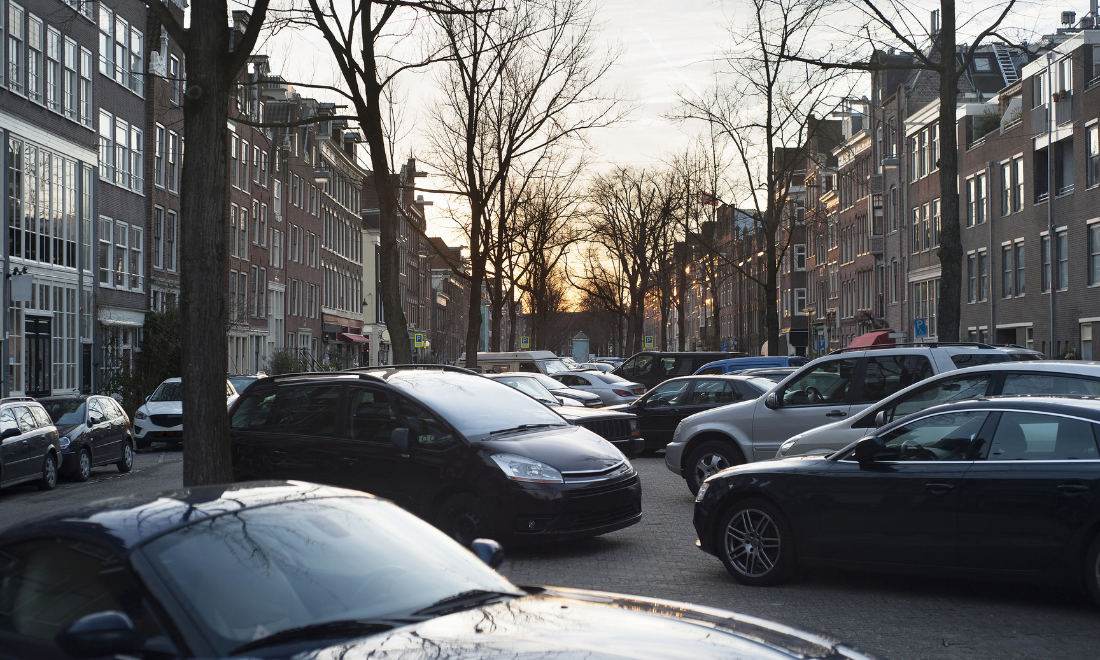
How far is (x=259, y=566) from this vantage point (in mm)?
3893

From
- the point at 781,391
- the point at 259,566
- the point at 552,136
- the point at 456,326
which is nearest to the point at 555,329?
the point at 456,326

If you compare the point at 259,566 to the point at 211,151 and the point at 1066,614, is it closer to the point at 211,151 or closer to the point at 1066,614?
the point at 1066,614

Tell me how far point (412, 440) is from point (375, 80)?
1302cm

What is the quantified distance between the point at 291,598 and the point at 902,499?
5.49 metres

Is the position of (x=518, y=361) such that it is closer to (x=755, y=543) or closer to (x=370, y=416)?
(x=370, y=416)

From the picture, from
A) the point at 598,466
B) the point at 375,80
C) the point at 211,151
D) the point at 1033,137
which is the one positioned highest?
the point at 1033,137

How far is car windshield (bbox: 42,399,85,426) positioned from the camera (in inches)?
830

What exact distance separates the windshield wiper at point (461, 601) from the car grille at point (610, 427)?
1174cm

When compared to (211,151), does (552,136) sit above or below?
above

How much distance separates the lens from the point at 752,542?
898 centimetres

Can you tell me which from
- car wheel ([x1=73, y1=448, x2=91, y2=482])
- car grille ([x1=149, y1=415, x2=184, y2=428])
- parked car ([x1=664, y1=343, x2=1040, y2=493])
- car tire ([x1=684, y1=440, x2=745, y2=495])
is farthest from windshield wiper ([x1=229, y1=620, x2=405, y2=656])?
car grille ([x1=149, y1=415, x2=184, y2=428])

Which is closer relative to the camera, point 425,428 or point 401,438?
point 401,438

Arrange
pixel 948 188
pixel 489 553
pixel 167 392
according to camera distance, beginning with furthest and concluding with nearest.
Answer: pixel 167 392, pixel 948 188, pixel 489 553

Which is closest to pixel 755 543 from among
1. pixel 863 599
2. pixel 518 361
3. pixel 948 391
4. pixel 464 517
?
pixel 863 599
